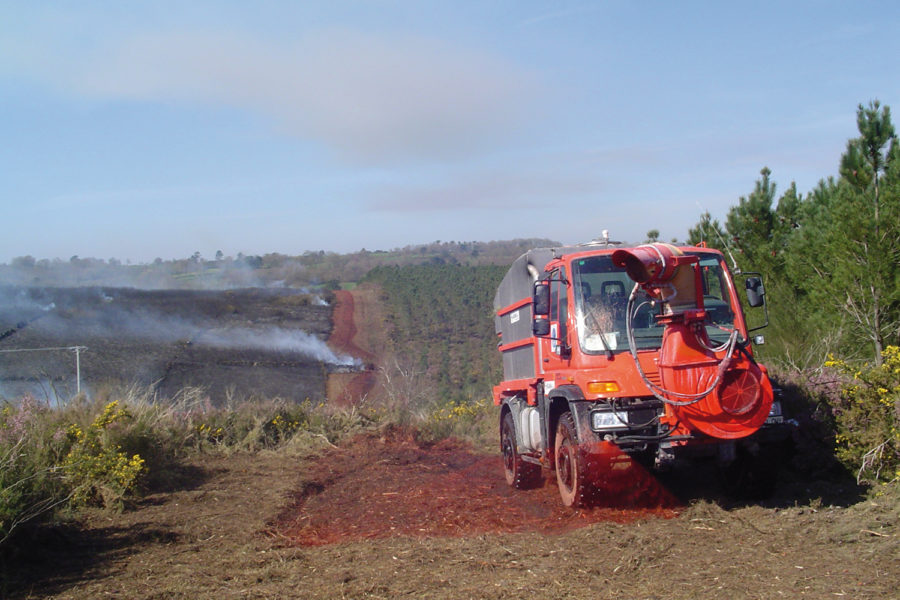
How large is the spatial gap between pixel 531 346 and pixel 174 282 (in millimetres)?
51504

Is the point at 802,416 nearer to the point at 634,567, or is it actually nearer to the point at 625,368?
the point at 625,368

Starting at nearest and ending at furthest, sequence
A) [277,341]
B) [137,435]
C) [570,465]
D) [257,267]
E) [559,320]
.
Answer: [570,465] → [559,320] → [137,435] → [277,341] → [257,267]

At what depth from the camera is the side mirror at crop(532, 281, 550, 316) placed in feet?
27.8

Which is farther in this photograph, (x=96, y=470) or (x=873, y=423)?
(x=96, y=470)

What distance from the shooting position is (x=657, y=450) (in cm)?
713

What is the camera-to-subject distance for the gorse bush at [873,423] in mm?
7496

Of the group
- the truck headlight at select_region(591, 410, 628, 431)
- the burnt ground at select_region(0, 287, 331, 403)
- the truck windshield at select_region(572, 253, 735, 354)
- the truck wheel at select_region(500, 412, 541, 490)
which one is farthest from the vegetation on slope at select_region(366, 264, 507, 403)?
the truck headlight at select_region(591, 410, 628, 431)

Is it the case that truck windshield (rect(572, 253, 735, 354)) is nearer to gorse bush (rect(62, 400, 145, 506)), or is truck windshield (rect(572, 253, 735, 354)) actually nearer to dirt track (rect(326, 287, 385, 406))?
gorse bush (rect(62, 400, 145, 506))

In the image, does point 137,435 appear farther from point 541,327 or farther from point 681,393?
point 681,393

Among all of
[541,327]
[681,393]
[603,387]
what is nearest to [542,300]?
[541,327]

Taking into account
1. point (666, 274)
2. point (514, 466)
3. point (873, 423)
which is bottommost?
point (514, 466)

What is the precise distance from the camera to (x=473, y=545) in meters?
6.75

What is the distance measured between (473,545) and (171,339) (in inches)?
1058

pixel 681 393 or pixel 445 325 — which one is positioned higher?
pixel 681 393
